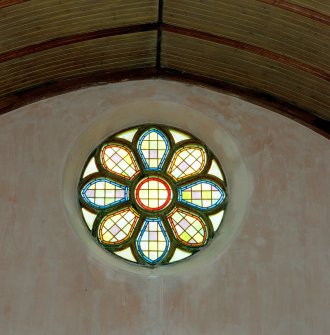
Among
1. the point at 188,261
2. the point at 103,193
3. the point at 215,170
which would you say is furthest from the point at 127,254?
the point at 215,170

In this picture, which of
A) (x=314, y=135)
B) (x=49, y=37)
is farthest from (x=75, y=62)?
(x=314, y=135)

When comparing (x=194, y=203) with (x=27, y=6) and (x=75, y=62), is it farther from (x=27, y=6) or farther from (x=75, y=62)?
(x=27, y=6)

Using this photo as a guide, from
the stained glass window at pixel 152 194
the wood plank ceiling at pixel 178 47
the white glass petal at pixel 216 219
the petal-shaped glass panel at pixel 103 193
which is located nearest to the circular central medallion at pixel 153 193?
the stained glass window at pixel 152 194

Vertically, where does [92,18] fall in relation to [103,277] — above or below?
above

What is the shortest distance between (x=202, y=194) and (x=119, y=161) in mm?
1098

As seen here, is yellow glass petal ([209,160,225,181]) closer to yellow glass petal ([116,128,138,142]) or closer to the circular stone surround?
the circular stone surround

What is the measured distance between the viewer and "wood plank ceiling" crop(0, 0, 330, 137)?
42.7ft

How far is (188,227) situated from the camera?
14.0 metres

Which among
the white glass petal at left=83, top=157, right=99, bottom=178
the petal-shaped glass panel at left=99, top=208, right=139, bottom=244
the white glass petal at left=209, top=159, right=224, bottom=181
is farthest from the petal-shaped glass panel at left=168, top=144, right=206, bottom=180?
the white glass petal at left=83, top=157, right=99, bottom=178

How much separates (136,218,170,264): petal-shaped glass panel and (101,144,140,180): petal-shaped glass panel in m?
0.68

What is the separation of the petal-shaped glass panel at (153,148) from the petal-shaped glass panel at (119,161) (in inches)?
5.9

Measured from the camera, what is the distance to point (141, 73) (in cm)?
1452

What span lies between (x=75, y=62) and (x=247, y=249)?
9.94 ft

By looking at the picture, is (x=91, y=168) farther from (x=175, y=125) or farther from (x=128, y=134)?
(x=175, y=125)
